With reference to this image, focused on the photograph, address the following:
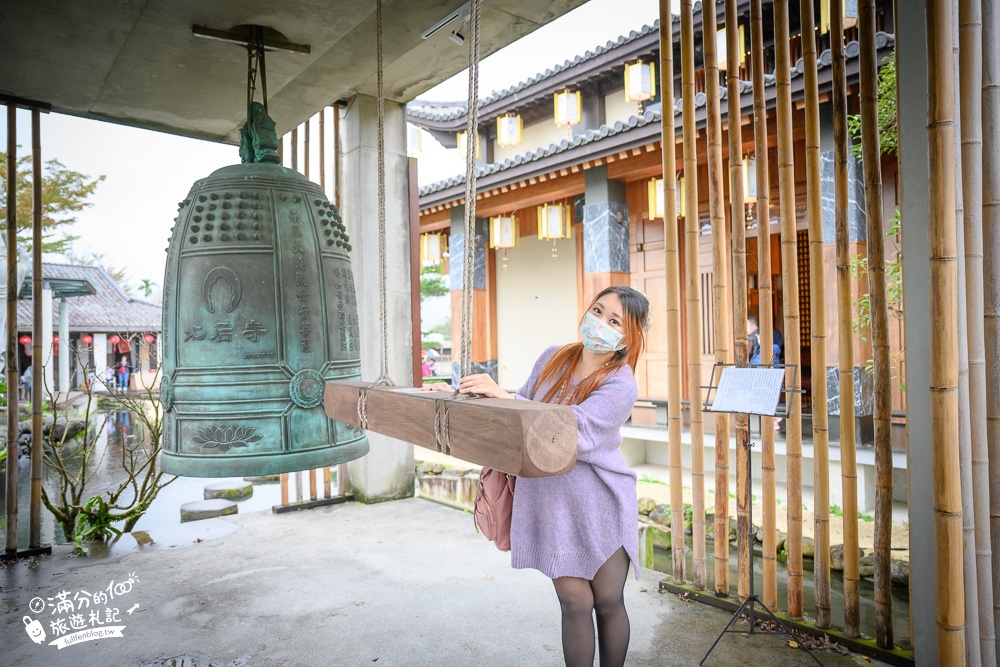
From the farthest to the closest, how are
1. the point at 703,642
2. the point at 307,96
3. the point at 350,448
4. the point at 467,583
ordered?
1. the point at 307,96
2. the point at 467,583
3. the point at 703,642
4. the point at 350,448

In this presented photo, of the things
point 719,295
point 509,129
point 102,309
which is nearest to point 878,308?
point 719,295

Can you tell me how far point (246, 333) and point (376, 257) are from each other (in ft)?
8.85

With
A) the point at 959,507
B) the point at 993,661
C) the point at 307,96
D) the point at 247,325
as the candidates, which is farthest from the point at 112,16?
the point at 993,661

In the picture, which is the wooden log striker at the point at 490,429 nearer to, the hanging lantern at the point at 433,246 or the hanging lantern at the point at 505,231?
the hanging lantern at the point at 505,231

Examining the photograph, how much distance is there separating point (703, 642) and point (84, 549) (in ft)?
11.5

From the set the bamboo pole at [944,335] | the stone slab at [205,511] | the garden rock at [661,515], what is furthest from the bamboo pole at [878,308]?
the stone slab at [205,511]

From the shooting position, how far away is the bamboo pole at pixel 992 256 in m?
1.83

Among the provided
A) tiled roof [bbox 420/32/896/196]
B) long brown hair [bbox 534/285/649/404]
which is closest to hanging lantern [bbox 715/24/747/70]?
tiled roof [bbox 420/32/896/196]

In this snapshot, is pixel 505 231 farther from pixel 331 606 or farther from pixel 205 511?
pixel 331 606

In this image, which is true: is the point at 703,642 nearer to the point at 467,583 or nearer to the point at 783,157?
the point at 467,583

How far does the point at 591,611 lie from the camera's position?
73.2 inches

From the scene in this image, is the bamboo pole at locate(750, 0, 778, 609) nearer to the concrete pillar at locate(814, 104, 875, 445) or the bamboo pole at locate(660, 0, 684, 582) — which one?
the bamboo pole at locate(660, 0, 684, 582)

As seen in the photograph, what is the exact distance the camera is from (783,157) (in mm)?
2662

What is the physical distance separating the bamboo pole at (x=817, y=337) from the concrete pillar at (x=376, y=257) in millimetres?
2948
